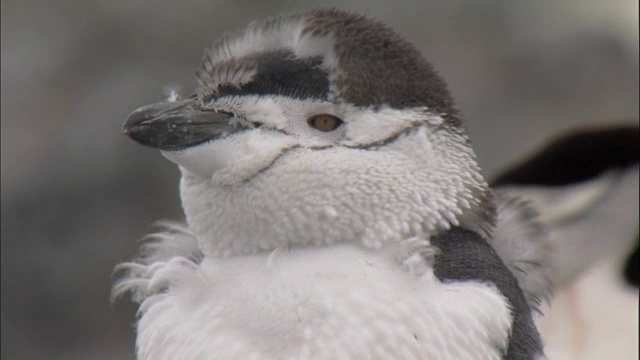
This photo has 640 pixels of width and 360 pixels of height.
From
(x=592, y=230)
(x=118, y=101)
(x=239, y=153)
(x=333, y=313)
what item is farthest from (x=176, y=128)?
(x=118, y=101)

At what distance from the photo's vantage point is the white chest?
2.78 ft

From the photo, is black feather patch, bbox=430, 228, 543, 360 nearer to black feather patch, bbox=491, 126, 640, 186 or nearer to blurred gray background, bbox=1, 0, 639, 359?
black feather patch, bbox=491, 126, 640, 186

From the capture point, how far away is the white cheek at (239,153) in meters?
0.87

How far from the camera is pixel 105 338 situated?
8.98ft

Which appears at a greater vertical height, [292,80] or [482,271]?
[292,80]

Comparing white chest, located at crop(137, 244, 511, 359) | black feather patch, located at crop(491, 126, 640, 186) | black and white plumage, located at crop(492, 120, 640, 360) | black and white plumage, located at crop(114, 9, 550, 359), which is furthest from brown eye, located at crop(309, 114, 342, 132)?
black feather patch, located at crop(491, 126, 640, 186)

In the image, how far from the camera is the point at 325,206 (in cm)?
87

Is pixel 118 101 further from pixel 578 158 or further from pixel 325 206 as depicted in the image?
pixel 325 206

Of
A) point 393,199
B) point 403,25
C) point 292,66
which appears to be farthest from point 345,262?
point 403,25

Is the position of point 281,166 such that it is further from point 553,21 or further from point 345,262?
point 553,21

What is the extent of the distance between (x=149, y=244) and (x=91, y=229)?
1.69 m

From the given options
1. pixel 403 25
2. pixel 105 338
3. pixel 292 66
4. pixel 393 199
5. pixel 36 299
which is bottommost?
pixel 393 199

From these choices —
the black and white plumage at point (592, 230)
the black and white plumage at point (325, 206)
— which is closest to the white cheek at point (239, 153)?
the black and white plumage at point (325, 206)

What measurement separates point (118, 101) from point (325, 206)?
1.91 metres
